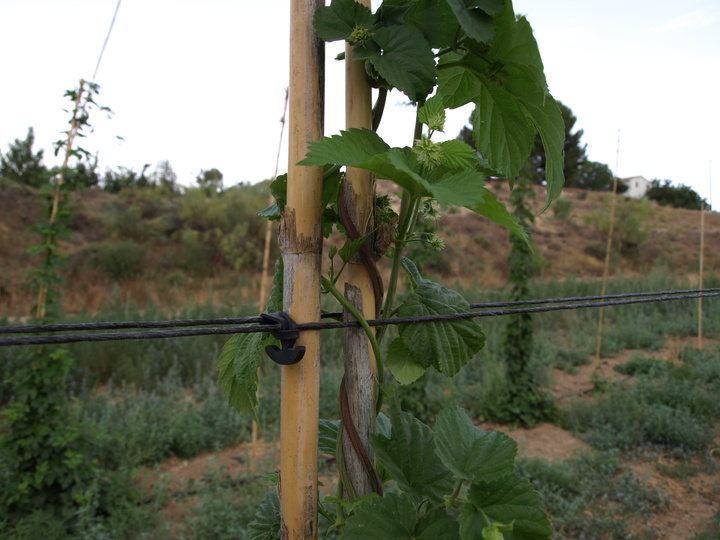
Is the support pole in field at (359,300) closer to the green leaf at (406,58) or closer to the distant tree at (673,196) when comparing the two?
the green leaf at (406,58)

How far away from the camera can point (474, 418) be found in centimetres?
483

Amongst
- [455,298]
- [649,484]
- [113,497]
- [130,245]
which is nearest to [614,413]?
[649,484]

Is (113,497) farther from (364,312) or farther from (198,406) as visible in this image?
(364,312)

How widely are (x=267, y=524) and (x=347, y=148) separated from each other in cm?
58

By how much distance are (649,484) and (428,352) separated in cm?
345

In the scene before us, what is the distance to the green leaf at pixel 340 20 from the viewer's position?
68 centimetres

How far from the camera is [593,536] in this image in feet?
9.55

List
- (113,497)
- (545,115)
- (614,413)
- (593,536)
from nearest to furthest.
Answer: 1. (545,115)
2. (593,536)
3. (113,497)
4. (614,413)

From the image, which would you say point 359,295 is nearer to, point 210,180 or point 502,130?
point 502,130

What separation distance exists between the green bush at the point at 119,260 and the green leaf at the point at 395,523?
1235cm

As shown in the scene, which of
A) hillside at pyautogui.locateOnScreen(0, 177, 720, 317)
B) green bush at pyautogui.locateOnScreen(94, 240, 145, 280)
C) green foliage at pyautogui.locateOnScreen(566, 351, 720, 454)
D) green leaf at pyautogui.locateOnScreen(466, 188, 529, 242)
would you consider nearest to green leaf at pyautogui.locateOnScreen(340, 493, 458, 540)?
green leaf at pyautogui.locateOnScreen(466, 188, 529, 242)

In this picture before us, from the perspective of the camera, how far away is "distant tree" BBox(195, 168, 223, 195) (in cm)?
1574

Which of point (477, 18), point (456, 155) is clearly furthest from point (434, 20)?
point (456, 155)

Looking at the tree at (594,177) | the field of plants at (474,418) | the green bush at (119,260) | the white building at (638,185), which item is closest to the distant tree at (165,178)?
the green bush at (119,260)
